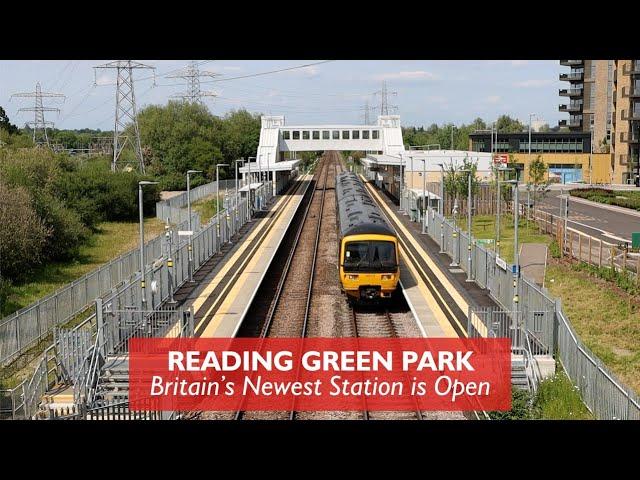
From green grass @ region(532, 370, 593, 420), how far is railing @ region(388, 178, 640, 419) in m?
0.11

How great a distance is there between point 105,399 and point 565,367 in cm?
689

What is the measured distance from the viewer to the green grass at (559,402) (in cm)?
1084

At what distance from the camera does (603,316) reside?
1770 centimetres

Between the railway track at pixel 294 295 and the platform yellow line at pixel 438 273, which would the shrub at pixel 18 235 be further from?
the platform yellow line at pixel 438 273

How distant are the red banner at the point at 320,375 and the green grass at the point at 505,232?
38.4ft

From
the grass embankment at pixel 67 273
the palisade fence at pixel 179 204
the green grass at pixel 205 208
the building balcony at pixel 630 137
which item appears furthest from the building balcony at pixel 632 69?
the grass embankment at pixel 67 273

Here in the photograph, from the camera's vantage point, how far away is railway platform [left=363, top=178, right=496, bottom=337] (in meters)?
15.9

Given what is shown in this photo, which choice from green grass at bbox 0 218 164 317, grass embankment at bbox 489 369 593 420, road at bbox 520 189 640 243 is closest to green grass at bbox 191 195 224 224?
green grass at bbox 0 218 164 317

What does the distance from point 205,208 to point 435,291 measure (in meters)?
25.1

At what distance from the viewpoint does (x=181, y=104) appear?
69.3m

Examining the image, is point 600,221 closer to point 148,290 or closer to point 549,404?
point 148,290
